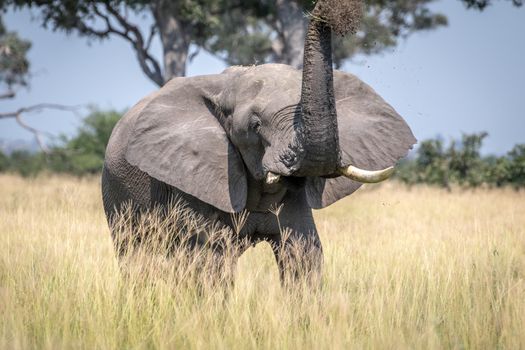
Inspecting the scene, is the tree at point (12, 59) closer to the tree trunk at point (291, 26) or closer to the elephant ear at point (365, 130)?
the tree trunk at point (291, 26)

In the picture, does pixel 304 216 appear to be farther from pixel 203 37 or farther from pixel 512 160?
pixel 203 37

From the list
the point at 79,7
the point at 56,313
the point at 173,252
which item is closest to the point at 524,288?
the point at 173,252

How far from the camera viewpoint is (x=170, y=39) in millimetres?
17000

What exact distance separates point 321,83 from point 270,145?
59 centimetres

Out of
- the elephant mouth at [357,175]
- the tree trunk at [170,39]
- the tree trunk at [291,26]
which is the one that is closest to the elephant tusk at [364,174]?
the elephant mouth at [357,175]

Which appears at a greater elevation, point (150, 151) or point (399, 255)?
point (150, 151)

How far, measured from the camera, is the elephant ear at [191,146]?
4973mm

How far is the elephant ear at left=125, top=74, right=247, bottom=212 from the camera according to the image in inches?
196

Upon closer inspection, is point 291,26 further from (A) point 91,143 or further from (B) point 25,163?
(B) point 25,163

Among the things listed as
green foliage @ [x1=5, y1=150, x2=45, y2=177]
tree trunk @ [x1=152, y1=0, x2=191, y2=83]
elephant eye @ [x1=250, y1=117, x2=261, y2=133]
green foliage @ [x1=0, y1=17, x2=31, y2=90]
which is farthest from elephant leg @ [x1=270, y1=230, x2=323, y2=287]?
green foliage @ [x1=5, y1=150, x2=45, y2=177]

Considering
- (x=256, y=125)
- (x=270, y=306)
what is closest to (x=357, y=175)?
(x=256, y=125)

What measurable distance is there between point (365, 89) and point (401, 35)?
53.6ft

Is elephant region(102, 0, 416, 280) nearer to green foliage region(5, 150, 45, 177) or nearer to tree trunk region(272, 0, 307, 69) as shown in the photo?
tree trunk region(272, 0, 307, 69)

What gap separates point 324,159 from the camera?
410 centimetres
